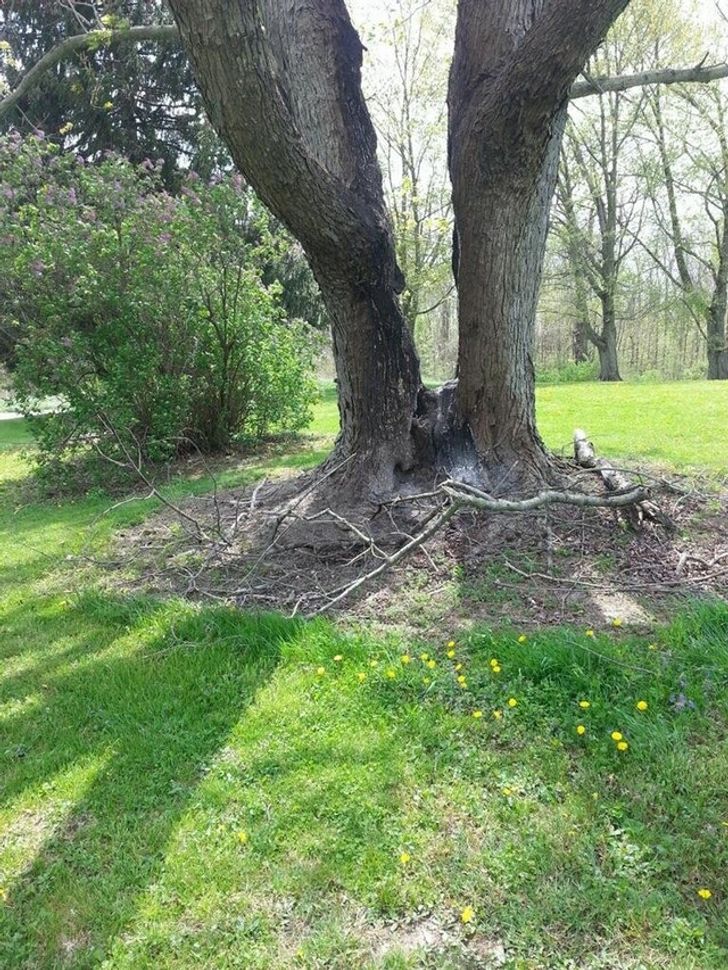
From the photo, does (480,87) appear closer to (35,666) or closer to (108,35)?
(108,35)

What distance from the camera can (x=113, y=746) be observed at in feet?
8.07

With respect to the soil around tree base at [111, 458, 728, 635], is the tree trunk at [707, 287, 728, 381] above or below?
above

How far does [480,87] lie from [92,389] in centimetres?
532

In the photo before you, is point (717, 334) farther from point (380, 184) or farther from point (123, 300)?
point (123, 300)

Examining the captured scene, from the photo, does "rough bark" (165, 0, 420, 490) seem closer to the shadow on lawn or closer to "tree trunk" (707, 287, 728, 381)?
the shadow on lawn

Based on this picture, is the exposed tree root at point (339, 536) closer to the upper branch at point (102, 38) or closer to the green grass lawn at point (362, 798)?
the green grass lawn at point (362, 798)

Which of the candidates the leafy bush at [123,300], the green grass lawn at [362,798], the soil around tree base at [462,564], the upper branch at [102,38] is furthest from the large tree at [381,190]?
the leafy bush at [123,300]

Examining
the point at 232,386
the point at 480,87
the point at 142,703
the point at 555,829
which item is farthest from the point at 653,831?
the point at 232,386

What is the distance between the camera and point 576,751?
7.29 feet

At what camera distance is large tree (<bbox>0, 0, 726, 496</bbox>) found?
303cm

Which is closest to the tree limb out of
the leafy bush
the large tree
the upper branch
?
the large tree

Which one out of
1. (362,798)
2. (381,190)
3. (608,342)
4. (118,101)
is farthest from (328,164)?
(608,342)

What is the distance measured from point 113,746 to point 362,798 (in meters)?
1.09

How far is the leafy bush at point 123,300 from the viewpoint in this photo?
6781 millimetres
